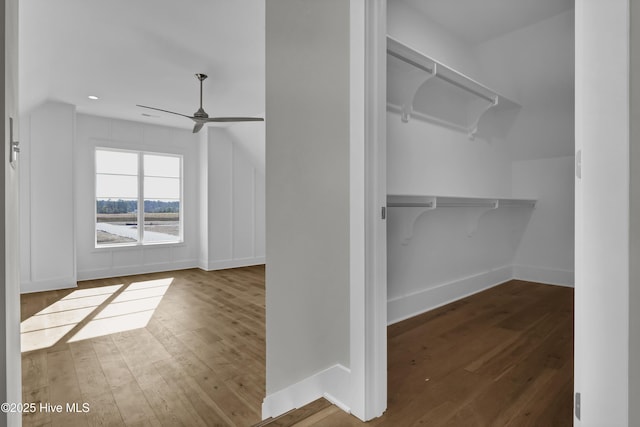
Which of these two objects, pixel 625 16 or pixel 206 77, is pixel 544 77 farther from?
pixel 206 77

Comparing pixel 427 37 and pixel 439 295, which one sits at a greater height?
pixel 427 37

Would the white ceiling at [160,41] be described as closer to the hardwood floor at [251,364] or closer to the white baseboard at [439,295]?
the white baseboard at [439,295]

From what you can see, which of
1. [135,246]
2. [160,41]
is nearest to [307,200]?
[160,41]

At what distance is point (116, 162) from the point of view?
5.78 m

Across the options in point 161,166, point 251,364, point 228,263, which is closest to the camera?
point 251,364

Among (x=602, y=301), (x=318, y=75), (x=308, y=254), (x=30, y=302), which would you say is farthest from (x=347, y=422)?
(x=30, y=302)

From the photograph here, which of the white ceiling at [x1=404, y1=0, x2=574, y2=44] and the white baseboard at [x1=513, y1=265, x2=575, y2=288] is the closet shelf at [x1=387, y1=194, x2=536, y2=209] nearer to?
the white baseboard at [x1=513, y1=265, x2=575, y2=288]

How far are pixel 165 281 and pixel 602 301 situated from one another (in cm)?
566

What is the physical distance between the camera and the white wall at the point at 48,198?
4.60 metres

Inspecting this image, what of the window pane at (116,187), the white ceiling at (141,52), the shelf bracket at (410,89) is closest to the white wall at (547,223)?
the shelf bracket at (410,89)

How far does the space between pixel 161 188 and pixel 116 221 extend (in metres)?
0.96

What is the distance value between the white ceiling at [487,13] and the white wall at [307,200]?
123cm

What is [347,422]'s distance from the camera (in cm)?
133

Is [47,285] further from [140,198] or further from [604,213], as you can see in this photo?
[604,213]
